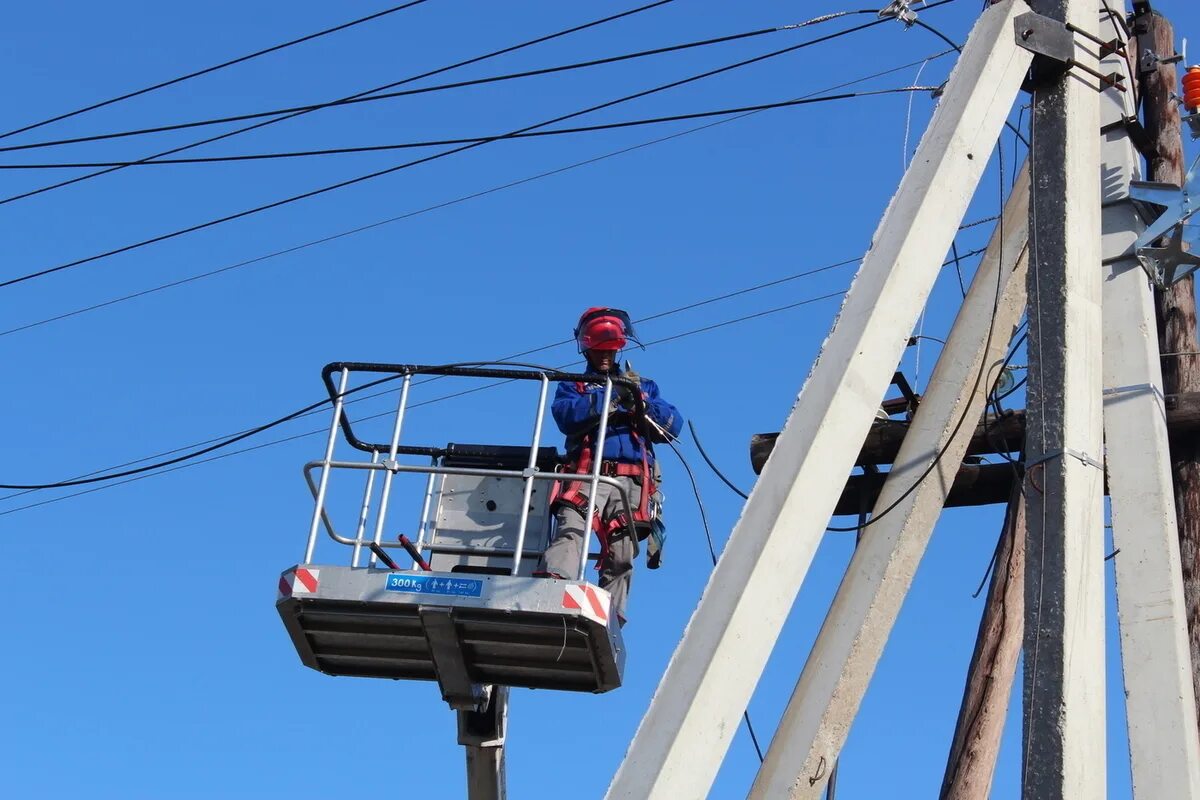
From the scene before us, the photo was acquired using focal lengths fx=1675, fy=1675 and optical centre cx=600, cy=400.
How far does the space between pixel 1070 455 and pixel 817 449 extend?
908mm

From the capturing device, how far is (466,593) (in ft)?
23.1

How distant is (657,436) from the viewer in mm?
8234

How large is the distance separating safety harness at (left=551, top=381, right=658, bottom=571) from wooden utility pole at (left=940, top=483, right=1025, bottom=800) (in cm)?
187

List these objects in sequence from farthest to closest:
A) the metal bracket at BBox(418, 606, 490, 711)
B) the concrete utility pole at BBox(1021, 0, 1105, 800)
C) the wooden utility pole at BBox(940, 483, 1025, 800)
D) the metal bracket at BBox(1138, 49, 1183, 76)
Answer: the metal bracket at BBox(1138, 49, 1183, 76)
the wooden utility pole at BBox(940, 483, 1025, 800)
the metal bracket at BBox(418, 606, 490, 711)
the concrete utility pole at BBox(1021, 0, 1105, 800)

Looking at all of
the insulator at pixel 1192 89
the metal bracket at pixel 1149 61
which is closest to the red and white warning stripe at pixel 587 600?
the insulator at pixel 1192 89

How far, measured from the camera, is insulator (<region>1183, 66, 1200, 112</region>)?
8.12m

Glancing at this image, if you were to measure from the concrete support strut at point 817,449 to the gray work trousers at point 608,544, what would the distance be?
2.15 meters

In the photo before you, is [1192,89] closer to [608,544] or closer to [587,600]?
[608,544]

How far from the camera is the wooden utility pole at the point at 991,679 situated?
8.30m

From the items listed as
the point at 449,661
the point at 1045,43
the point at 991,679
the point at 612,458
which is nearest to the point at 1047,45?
the point at 1045,43

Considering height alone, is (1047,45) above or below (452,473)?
above

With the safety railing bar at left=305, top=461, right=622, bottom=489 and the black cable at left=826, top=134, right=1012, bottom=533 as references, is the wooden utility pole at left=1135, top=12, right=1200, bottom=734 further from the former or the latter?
the safety railing bar at left=305, top=461, right=622, bottom=489

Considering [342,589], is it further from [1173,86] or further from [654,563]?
[1173,86]

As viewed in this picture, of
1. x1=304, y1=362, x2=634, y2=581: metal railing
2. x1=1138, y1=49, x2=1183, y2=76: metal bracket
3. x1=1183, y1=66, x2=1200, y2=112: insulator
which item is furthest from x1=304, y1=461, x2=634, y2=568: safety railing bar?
x1=1138, y1=49, x2=1183, y2=76: metal bracket
